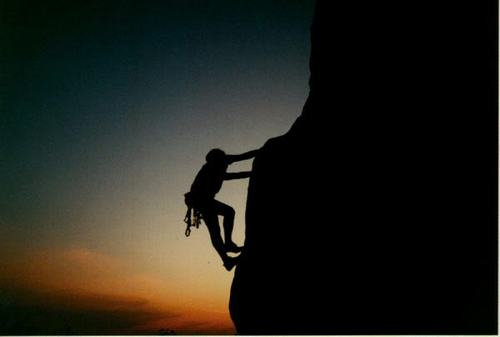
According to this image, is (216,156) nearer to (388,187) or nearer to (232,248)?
(232,248)

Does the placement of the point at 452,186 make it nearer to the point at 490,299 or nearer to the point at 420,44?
the point at 490,299

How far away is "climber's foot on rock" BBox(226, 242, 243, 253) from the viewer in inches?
326

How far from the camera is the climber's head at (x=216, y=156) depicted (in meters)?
7.65

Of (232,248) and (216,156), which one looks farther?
(232,248)

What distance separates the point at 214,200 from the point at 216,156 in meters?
0.96

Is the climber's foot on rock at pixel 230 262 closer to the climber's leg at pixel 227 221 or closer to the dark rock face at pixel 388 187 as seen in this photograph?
the climber's leg at pixel 227 221

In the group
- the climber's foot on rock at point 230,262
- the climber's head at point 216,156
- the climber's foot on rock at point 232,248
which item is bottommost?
the climber's foot on rock at point 230,262

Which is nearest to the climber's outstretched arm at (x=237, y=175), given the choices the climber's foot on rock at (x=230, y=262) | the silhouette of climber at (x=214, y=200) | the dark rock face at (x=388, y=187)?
the silhouette of climber at (x=214, y=200)

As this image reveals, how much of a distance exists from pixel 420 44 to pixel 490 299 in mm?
3486

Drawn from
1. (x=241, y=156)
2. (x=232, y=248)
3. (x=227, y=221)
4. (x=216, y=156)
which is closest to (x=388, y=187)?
(x=241, y=156)

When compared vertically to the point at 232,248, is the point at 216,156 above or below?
above

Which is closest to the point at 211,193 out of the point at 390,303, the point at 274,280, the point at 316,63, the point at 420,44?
the point at 274,280

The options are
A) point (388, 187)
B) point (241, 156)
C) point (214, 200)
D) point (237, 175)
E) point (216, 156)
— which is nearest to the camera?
point (388, 187)

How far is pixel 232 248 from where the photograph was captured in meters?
8.29
